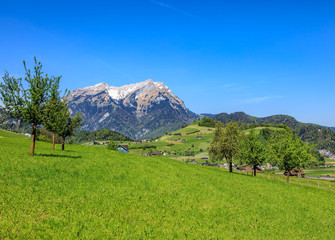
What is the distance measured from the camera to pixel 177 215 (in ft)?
60.1

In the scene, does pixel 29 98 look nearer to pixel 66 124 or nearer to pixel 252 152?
pixel 66 124

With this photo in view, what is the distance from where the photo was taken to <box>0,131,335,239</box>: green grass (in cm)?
1380

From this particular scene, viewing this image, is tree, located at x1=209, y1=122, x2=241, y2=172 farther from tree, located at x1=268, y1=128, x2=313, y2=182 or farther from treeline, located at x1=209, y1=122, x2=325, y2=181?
tree, located at x1=268, y1=128, x2=313, y2=182

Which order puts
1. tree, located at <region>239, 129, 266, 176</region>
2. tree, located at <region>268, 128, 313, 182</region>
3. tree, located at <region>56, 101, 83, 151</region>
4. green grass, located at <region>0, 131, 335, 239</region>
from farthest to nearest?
tree, located at <region>239, 129, 266, 176</region>, tree, located at <region>268, 128, 313, 182</region>, tree, located at <region>56, 101, 83, 151</region>, green grass, located at <region>0, 131, 335, 239</region>

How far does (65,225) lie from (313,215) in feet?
82.7

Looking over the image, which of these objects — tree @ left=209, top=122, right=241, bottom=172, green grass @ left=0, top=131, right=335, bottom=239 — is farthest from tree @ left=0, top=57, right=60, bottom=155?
tree @ left=209, top=122, right=241, bottom=172

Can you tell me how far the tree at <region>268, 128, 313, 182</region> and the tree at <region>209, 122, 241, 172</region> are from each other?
1142 cm

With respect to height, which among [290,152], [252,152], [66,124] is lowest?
[252,152]

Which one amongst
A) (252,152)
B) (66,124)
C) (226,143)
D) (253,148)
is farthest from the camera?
(252,152)

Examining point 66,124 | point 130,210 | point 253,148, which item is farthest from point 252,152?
point 130,210

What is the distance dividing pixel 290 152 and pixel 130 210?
174ft

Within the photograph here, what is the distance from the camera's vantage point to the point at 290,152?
2291 inches

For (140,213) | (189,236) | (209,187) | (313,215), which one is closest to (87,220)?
(140,213)

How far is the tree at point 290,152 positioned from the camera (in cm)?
5785
